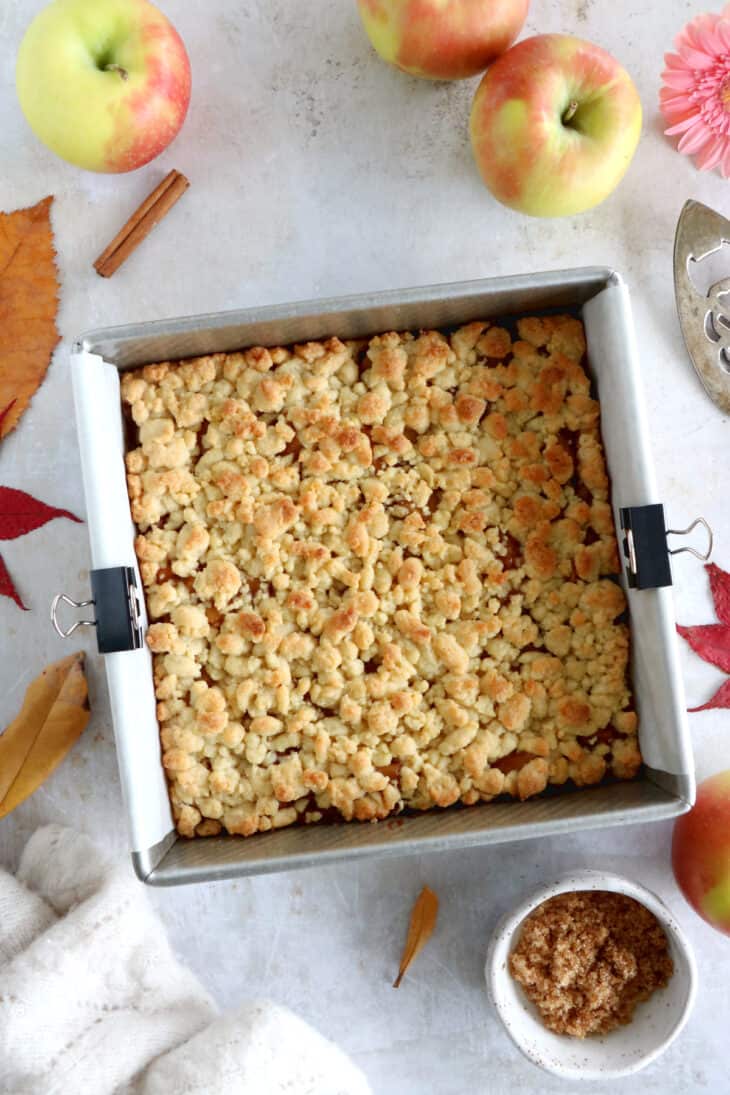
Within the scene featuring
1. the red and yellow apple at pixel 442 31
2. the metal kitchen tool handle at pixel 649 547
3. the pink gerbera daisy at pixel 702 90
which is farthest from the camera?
the pink gerbera daisy at pixel 702 90

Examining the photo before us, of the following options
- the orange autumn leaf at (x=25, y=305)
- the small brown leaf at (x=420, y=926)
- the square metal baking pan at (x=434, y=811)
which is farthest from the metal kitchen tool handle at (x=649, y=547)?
the orange autumn leaf at (x=25, y=305)

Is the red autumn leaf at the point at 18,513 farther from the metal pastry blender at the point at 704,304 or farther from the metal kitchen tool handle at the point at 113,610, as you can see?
the metal pastry blender at the point at 704,304

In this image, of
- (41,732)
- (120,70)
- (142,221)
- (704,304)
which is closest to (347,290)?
(142,221)

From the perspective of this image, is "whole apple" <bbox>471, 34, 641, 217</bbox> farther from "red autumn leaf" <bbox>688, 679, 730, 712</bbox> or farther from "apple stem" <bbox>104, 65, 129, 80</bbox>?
"red autumn leaf" <bbox>688, 679, 730, 712</bbox>

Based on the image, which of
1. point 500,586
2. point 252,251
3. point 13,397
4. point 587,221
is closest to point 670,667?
point 500,586

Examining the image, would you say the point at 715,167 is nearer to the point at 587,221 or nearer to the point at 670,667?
the point at 587,221


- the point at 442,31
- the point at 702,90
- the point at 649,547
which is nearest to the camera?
the point at 649,547

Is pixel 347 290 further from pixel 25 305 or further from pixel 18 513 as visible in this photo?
pixel 18 513
